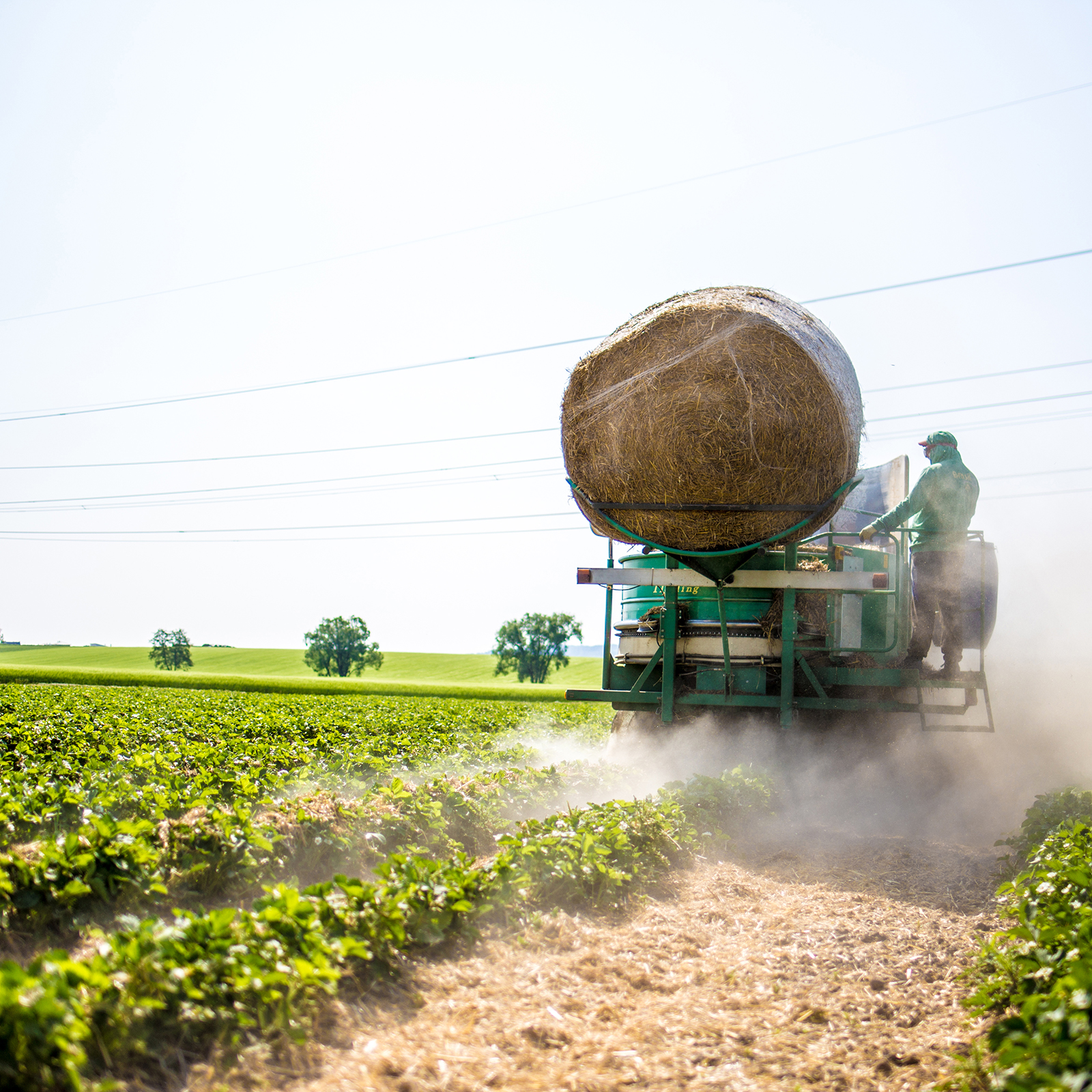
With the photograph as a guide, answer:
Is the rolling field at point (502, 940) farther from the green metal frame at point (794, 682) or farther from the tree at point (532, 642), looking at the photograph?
the tree at point (532, 642)

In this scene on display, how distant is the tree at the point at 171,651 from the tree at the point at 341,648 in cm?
1515

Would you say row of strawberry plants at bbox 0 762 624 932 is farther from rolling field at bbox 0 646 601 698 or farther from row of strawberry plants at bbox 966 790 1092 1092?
rolling field at bbox 0 646 601 698

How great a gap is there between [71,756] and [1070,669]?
11399mm

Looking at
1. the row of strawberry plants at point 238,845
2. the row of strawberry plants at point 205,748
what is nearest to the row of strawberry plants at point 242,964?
the row of strawberry plants at point 238,845

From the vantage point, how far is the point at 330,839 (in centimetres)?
507

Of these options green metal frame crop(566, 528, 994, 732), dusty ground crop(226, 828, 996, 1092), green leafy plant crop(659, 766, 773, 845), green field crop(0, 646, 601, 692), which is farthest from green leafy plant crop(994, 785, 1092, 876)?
green field crop(0, 646, 601, 692)

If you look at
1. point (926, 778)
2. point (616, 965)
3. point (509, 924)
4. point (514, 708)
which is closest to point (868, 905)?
point (616, 965)

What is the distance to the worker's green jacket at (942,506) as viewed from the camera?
7.84m

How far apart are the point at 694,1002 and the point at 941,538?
565cm

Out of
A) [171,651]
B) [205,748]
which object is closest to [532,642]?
[171,651]

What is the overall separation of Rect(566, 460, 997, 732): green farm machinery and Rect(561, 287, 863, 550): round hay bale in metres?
0.65

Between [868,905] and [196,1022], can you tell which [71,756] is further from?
[868,905]

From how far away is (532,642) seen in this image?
7719 cm

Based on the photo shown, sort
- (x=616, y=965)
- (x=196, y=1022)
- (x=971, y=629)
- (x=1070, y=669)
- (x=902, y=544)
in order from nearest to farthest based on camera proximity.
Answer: (x=196, y=1022)
(x=616, y=965)
(x=971, y=629)
(x=902, y=544)
(x=1070, y=669)
